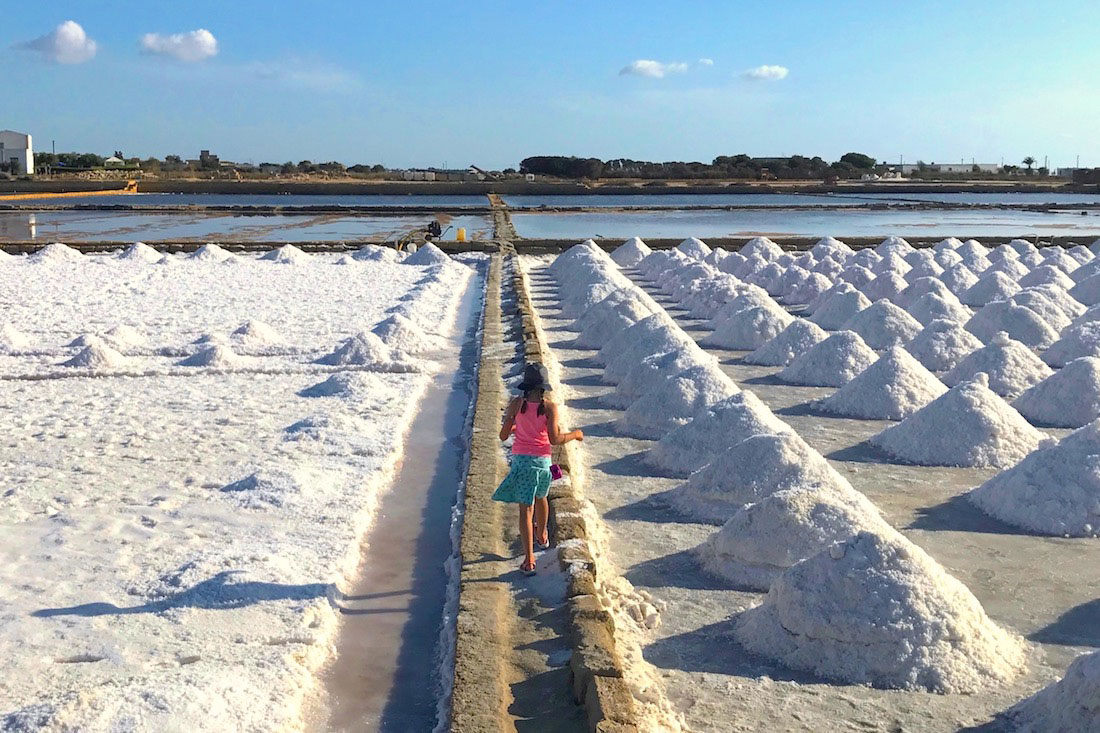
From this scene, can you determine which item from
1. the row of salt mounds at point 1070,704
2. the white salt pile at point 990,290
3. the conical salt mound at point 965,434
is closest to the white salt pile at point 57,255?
the white salt pile at point 990,290

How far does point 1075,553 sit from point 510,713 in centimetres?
264

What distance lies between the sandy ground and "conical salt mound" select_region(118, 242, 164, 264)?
39.6 ft

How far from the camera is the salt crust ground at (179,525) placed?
3146mm

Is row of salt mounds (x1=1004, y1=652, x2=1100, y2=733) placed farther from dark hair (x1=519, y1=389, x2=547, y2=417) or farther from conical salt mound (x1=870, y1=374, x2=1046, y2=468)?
conical salt mound (x1=870, y1=374, x2=1046, y2=468)

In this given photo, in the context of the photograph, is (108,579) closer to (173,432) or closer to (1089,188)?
(173,432)

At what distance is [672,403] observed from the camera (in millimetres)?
6410

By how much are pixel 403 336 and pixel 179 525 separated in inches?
181

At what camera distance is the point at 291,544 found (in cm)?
427

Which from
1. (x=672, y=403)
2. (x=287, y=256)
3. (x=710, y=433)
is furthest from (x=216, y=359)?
(x=287, y=256)

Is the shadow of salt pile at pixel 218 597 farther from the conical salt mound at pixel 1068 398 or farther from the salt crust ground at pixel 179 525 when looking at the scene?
the conical salt mound at pixel 1068 398

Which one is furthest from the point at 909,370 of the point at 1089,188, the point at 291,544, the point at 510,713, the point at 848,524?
the point at 1089,188

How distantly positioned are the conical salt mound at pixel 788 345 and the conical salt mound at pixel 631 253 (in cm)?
886

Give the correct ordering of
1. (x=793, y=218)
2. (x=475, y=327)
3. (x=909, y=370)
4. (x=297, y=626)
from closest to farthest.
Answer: (x=297, y=626), (x=909, y=370), (x=475, y=327), (x=793, y=218)

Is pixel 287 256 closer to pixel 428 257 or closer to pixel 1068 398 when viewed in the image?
pixel 428 257
